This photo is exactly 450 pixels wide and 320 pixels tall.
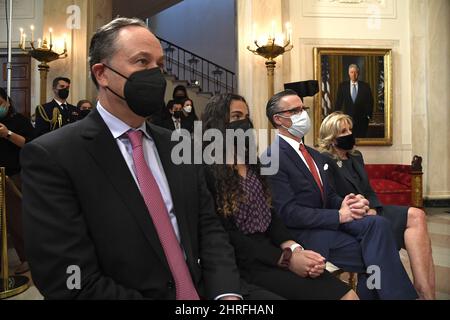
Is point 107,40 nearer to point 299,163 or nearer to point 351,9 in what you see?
point 299,163

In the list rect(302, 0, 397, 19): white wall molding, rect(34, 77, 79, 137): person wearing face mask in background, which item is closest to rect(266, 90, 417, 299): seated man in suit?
rect(34, 77, 79, 137): person wearing face mask in background

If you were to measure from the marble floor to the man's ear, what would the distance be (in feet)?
6.92

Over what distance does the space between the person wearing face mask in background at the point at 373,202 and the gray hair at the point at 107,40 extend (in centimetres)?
182

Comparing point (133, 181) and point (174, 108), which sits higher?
point (174, 108)

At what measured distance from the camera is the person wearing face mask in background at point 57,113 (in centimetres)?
461

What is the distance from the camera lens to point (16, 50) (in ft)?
23.1

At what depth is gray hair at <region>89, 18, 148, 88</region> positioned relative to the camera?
1383 mm

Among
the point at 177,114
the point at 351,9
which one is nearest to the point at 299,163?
the point at 177,114

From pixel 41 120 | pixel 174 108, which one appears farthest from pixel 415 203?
pixel 41 120

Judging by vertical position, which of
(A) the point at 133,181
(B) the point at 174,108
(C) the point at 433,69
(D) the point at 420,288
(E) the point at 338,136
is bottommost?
(D) the point at 420,288

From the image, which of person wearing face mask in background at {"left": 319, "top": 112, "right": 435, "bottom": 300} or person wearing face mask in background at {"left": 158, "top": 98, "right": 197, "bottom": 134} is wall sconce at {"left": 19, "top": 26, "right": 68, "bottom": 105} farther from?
person wearing face mask in background at {"left": 319, "top": 112, "right": 435, "bottom": 300}

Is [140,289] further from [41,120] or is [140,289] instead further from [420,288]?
[41,120]

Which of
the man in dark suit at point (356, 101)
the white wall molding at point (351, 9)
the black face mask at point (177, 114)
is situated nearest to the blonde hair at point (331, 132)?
the black face mask at point (177, 114)
